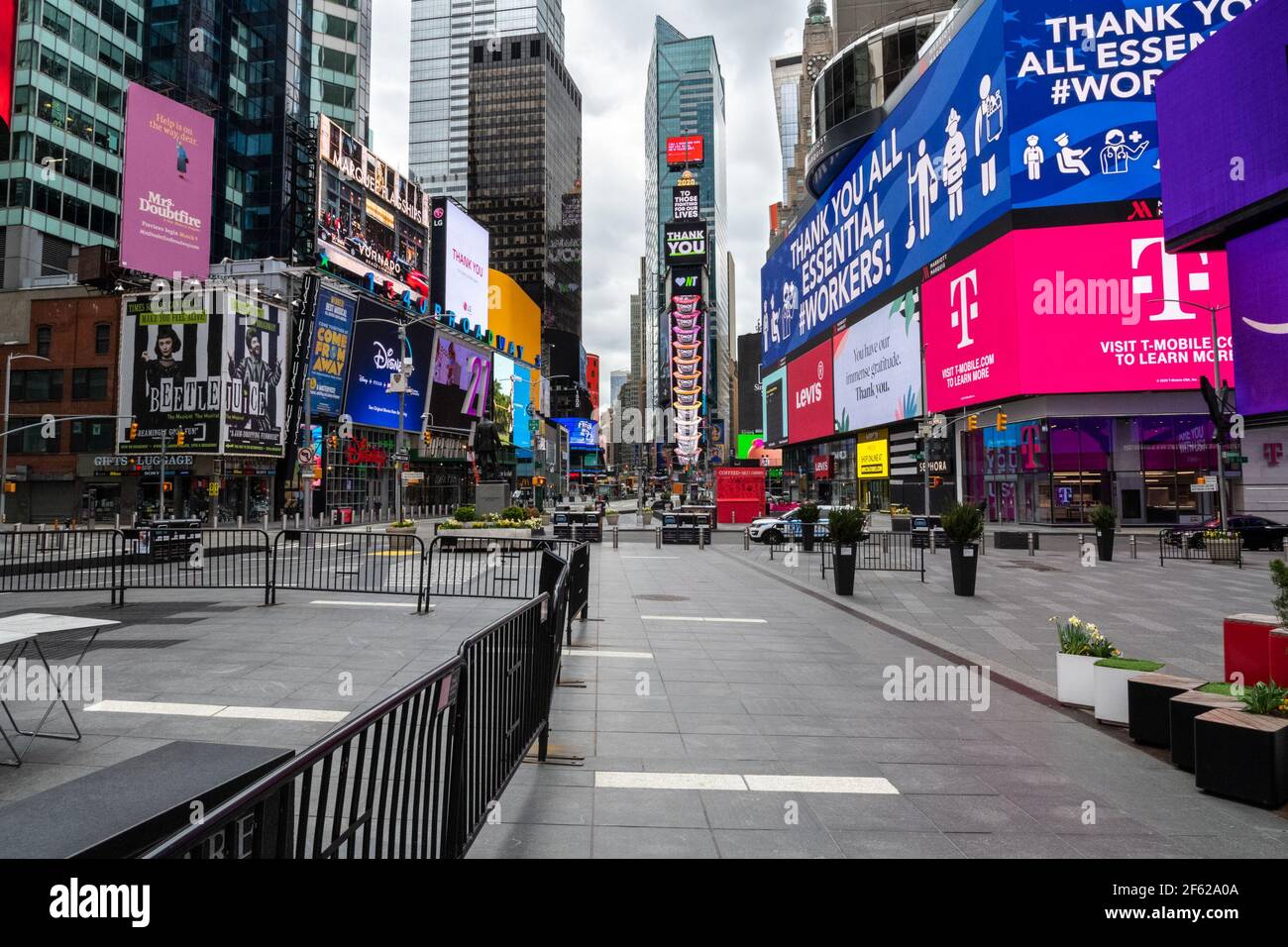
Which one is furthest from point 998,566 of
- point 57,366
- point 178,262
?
point 57,366

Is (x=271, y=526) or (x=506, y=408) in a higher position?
(x=506, y=408)

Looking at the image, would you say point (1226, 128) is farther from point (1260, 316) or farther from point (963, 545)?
point (963, 545)

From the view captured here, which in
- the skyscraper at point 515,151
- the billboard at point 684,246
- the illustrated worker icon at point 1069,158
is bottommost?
the illustrated worker icon at point 1069,158

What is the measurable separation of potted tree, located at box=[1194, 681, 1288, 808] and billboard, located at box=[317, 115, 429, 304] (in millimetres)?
52016

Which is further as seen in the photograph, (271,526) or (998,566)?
(271,526)

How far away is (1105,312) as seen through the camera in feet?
145

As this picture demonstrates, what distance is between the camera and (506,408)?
8162cm

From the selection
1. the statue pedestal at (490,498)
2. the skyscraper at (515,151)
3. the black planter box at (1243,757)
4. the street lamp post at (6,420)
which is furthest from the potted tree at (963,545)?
the skyscraper at (515,151)

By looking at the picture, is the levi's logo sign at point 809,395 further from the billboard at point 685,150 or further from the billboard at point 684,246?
the billboard at point 685,150

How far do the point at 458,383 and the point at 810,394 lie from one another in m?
43.5

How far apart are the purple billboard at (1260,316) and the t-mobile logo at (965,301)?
16.7 metres

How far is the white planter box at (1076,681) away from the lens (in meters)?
7.15
